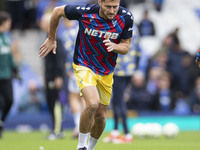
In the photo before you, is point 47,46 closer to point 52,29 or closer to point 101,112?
point 52,29

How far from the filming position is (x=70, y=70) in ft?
38.4

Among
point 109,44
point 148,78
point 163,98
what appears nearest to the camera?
point 109,44

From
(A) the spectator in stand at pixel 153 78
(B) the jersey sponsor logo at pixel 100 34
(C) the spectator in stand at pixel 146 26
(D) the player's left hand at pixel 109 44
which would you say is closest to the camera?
(D) the player's left hand at pixel 109 44

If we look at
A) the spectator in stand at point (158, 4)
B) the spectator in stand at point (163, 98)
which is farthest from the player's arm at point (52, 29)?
the spectator in stand at point (158, 4)

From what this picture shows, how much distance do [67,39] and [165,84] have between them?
5420 mm

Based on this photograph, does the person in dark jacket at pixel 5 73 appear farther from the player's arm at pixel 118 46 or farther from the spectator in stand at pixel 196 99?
the spectator in stand at pixel 196 99

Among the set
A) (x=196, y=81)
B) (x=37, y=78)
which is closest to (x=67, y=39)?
(x=196, y=81)

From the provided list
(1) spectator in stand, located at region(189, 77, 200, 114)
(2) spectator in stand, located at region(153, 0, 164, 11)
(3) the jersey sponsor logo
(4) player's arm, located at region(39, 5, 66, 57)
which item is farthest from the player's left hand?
(2) spectator in stand, located at region(153, 0, 164, 11)

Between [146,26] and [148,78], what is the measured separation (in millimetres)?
2681

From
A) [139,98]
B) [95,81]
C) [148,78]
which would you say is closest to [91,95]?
[95,81]

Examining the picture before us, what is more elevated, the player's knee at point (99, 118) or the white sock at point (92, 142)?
the player's knee at point (99, 118)

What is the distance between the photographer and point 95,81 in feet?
24.5

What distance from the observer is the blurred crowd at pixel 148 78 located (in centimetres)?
1600

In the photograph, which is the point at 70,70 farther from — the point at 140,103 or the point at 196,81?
the point at 196,81
